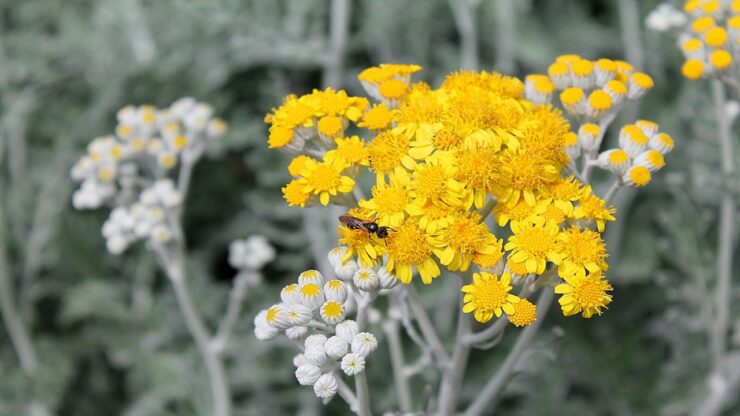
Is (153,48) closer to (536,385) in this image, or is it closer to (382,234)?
(536,385)

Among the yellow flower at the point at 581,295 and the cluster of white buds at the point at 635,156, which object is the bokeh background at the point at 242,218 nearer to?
the cluster of white buds at the point at 635,156

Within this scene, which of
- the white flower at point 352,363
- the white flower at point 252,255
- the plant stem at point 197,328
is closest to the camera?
the white flower at point 352,363

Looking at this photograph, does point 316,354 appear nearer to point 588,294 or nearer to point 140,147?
point 588,294

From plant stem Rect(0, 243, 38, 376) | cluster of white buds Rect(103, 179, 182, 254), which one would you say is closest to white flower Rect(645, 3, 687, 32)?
cluster of white buds Rect(103, 179, 182, 254)

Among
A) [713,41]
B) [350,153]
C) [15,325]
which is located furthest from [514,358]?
[15,325]

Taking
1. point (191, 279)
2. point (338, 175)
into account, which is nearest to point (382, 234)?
point (338, 175)

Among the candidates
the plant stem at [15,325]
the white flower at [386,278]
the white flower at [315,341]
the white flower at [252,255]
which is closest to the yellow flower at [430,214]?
the white flower at [386,278]

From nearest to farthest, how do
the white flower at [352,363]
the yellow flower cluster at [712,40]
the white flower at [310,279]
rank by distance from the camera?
the white flower at [352,363]
the white flower at [310,279]
the yellow flower cluster at [712,40]
